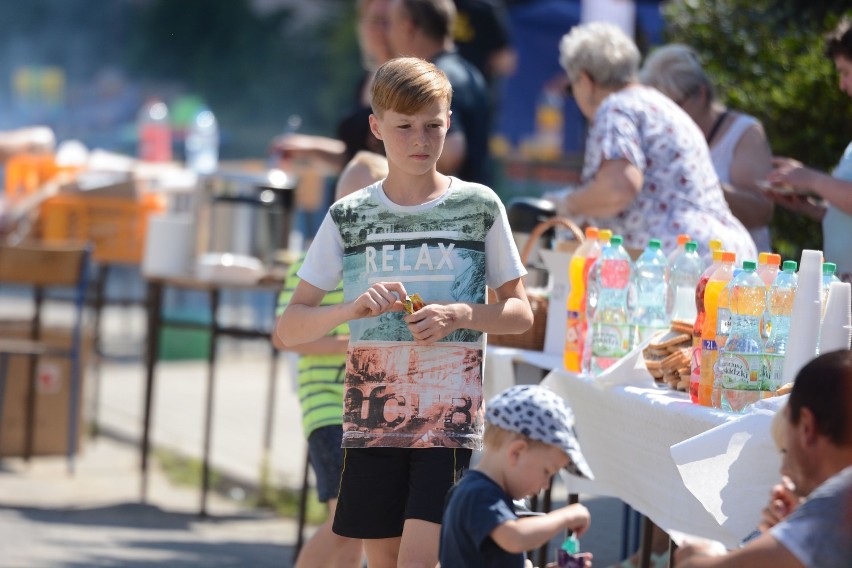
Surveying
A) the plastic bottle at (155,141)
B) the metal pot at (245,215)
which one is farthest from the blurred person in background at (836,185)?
the plastic bottle at (155,141)

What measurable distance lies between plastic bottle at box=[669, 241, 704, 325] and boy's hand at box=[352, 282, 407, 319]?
4.03 feet

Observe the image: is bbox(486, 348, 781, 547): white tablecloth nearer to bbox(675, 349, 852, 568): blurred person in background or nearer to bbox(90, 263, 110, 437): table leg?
bbox(675, 349, 852, 568): blurred person in background

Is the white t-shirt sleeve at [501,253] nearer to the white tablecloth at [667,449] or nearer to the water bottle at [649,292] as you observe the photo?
the white tablecloth at [667,449]

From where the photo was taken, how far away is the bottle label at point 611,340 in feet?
13.4

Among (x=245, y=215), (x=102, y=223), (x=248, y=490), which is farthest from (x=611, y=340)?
(x=102, y=223)

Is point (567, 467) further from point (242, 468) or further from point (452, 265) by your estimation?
point (242, 468)

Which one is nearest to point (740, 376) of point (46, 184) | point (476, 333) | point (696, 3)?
point (476, 333)

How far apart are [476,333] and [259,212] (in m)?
3.80

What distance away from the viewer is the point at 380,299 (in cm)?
305

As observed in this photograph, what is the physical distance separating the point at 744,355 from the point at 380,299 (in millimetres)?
957

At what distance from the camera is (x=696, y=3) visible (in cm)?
685

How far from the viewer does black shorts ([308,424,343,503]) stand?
413 centimetres

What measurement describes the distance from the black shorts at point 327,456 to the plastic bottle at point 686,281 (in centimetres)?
105

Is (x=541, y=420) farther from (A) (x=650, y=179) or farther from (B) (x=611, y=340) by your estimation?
(A) (x=650, y=179)
